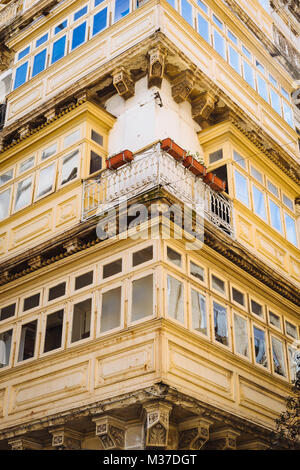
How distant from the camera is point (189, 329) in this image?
39.4ft

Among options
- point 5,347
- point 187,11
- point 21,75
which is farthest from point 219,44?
point 5,347

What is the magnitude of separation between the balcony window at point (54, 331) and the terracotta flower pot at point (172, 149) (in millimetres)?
3964

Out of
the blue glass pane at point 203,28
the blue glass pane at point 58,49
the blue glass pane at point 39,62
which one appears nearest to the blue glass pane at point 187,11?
the blue glass pane at point 203,28

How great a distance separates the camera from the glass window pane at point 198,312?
40.8 ft

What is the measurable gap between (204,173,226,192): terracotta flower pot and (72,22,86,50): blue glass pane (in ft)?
18.3

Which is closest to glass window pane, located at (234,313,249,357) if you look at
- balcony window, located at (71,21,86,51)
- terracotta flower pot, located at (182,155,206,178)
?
terracotta flower pot, located at (182,155,206,178)

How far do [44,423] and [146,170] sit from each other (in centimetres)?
539

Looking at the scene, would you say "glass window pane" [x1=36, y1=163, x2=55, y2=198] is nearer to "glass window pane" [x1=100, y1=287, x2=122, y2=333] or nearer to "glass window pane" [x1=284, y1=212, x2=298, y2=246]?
"glass window pane" [x1=100, y1=287, x2=122, y2=333]

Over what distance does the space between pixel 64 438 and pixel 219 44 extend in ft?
36.5

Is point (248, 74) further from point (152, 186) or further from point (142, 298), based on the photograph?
point (142, 298)

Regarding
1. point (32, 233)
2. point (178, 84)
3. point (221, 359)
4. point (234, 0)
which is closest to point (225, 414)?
point (221, 359)

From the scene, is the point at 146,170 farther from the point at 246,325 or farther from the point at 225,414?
the point at 225,414

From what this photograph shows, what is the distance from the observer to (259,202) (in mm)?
16062

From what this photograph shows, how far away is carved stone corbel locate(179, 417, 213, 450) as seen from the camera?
37.4ft
